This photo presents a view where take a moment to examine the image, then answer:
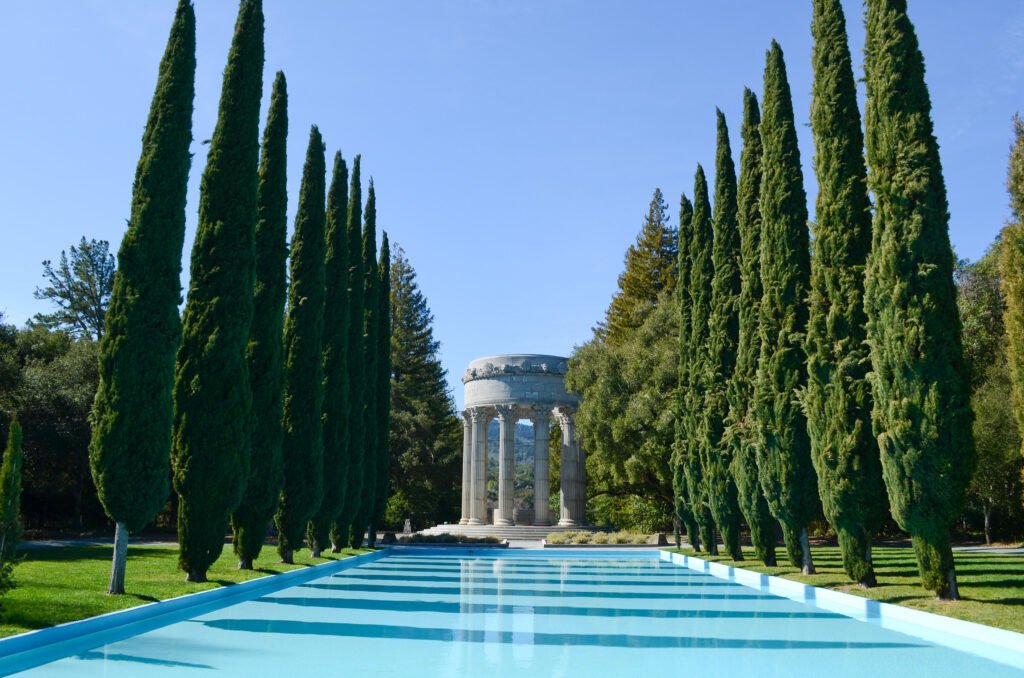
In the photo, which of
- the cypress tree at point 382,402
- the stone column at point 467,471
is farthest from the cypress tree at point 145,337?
the stone column at point 467,471

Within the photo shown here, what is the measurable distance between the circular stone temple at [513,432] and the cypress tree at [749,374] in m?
22.8

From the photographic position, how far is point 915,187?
13.7m

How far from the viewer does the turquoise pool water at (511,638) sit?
8852mm

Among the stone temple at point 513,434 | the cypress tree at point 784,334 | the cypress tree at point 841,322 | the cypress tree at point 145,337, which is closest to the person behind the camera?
the cypress tree at point 145,337

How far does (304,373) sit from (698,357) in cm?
1291

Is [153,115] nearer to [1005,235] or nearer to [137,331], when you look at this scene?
[137,331]

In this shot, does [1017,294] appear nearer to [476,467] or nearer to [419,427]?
[476,467]

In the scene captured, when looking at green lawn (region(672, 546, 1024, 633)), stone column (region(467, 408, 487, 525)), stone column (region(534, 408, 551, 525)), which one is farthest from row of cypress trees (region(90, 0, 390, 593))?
stone column (region(534, 408, 551, 525))

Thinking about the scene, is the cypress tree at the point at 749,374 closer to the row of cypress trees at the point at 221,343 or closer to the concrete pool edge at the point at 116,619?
the row of cypress trees at the point at 221,343

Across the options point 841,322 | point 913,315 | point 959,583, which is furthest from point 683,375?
point 913,315

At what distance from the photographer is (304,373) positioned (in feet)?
75.1

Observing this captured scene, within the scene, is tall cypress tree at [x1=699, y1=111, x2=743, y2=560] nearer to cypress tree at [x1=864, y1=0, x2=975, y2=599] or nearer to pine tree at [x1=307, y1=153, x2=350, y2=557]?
cypress tree at [x1=864, y1=0, x2=975, y2=599]

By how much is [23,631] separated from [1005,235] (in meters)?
23.6

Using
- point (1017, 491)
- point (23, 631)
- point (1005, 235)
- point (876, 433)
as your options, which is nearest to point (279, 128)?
point (23, 631)
